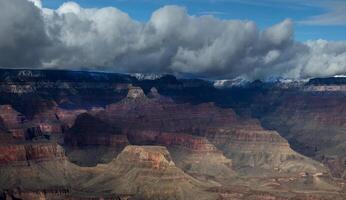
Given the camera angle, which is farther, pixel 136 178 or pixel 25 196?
pixel 136 178

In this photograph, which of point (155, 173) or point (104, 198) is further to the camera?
point (155, 173)

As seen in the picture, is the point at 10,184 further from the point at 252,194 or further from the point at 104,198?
the point at 252,194

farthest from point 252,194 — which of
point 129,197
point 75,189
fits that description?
point 75,189

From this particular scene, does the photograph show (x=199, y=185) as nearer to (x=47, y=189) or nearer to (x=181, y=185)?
(x=181, y=185)

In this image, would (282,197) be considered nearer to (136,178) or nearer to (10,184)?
(136,178)

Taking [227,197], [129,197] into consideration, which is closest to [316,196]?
[227,197]

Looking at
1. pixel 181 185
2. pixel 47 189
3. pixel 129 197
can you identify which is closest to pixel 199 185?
A: pixel 181 185

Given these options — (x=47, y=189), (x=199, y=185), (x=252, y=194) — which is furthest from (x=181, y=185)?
(x=47, y=189)

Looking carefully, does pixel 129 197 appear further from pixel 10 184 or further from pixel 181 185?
pixel 10 184
